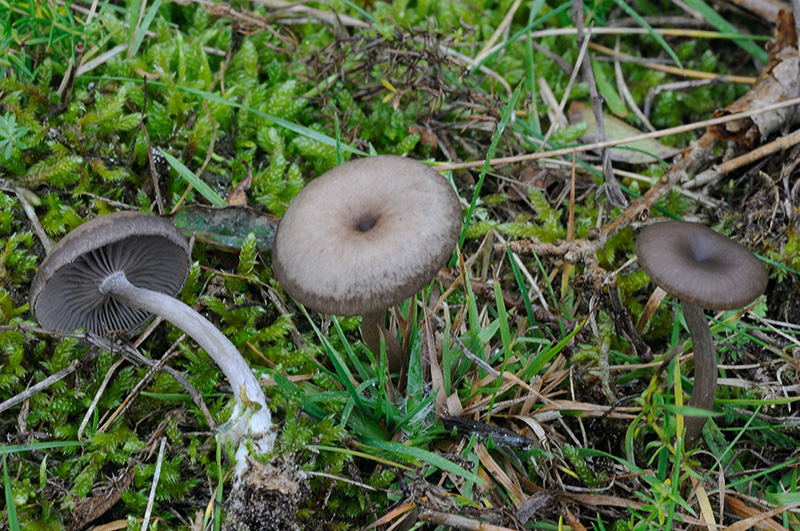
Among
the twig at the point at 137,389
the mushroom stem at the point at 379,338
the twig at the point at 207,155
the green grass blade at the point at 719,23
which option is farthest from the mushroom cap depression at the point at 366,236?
the green grass blade at the point at 719,23

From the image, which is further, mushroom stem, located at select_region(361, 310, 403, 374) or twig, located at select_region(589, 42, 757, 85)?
twig, located at select_region(589, 42, 757, 85)

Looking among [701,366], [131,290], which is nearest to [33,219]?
[131,290]

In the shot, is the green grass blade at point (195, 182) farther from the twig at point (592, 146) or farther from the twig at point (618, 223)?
the twig at point (618, 223)

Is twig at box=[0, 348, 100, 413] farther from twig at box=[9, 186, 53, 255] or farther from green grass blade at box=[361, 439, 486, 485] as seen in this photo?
green grass blade at box=[361, 439, 486, 485]

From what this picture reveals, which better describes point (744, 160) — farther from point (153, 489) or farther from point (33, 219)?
point (33, 219)

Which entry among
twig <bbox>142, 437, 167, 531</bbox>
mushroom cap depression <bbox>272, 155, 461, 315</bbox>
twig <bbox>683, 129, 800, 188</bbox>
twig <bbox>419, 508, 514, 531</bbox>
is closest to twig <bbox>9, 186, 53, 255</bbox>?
twig <bbox>142, 437, 167, 531</bbox>
